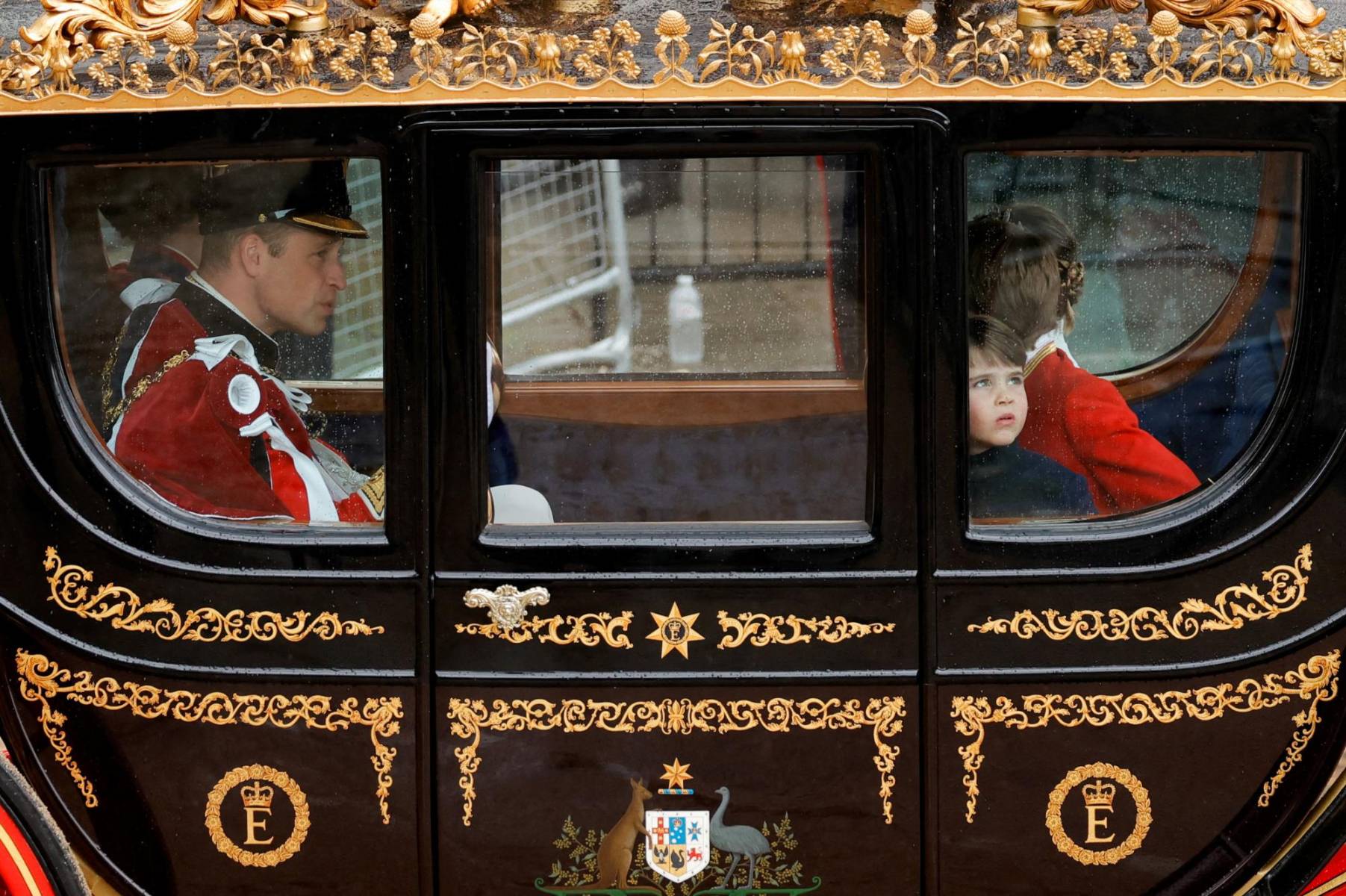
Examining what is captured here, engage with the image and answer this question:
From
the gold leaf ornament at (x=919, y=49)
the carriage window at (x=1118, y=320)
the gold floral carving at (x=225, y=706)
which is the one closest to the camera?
the gold leaf ornament at (x=919, y=49)

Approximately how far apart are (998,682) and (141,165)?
1642mm

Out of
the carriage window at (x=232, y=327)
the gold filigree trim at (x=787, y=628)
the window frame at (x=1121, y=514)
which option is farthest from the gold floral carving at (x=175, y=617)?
the window frame at (x=1121, y=514)

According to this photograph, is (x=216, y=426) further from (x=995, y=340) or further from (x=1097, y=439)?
(x=1097, y=439)

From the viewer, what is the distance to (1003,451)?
235cm

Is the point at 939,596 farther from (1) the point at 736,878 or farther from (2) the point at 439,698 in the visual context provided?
(2) the point at 439,698

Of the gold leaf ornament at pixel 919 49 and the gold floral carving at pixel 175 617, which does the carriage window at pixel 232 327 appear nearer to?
the gold floral carving at pixel 175 617

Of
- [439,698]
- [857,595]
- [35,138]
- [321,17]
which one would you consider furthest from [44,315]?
[857,595]

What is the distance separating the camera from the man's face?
2322 mm

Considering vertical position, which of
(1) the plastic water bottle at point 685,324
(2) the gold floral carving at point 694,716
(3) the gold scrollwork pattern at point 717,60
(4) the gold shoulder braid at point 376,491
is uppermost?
(3) the gold scrollwork pattern at point 717,60

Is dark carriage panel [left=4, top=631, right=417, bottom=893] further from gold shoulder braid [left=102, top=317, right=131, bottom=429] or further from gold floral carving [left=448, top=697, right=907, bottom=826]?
gold shoulder braid [left=102, top=317, right=131, bottom=429]

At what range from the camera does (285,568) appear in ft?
7.73

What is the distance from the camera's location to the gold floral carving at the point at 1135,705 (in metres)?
2.37

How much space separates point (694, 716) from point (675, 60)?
1.06m

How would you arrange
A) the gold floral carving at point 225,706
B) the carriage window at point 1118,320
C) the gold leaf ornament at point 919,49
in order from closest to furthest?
the gold leaf ornament at point 919,49 < the carriage window at point 1118,320 < the gold floral carving at point 225,706
